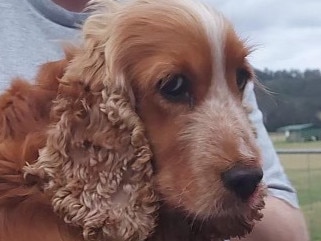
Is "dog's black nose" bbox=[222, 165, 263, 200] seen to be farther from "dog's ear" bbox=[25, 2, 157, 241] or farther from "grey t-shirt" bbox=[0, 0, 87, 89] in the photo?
"grey t-shirt" bbox=[0, 0, 87, 89]

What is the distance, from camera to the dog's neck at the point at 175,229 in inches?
121

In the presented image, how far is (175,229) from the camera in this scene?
3.11 metres

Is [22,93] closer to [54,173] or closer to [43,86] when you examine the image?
[43,86]

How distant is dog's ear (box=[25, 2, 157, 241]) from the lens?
304 cm

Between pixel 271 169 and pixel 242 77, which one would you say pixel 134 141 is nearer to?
pixel 242 77

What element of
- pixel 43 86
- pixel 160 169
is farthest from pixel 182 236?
pixel 43 86

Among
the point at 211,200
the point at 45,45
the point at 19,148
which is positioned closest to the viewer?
the point at 211,200

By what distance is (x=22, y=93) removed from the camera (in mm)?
3242

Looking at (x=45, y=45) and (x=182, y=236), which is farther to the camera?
(x=45, y=45)

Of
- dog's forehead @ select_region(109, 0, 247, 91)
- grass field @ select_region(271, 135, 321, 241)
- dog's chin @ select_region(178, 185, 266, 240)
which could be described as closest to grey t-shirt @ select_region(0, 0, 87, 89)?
dog's forehead @ select_region(109, 0, 247, 91)

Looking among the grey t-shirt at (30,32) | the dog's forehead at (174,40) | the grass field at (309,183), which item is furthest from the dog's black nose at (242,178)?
the grass field at (309,183)

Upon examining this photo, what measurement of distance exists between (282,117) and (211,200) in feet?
4.75

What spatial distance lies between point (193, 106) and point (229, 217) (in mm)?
362

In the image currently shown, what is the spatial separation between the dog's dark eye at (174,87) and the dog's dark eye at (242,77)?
0.76 ft
